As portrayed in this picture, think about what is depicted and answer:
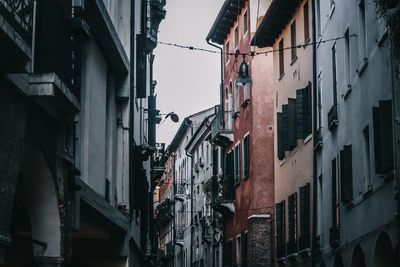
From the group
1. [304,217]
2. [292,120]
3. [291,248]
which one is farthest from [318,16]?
[291,248]

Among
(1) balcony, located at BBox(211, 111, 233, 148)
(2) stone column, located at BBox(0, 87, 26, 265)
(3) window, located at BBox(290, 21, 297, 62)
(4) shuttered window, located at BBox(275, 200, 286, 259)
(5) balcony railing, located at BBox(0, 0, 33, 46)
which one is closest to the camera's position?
(5) balcony railing, located at BBox(0, 0, 33, 46)

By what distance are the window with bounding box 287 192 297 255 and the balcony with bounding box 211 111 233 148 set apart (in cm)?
1256

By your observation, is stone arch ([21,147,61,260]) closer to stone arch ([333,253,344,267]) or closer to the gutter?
stone arch ([333,253,344,267])

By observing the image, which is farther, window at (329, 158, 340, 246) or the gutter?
the gutter

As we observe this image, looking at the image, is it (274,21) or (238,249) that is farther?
(238,249)

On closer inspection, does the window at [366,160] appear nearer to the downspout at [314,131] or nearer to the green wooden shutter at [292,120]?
the downspout at [314,131]

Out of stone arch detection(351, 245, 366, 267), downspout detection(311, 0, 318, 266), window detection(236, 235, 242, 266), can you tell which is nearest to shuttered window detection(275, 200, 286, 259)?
downspout detection(311, 0, 318, 266)

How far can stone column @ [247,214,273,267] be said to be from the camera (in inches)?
1467

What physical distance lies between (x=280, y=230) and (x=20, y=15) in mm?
25288

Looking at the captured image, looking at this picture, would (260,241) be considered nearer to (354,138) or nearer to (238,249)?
(238,249)

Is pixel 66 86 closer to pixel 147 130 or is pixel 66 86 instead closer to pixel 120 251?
pixel 120 251

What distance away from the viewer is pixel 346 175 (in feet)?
73.1

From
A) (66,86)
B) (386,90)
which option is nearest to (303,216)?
(386,90)

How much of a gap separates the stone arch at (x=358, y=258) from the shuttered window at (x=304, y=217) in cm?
616
